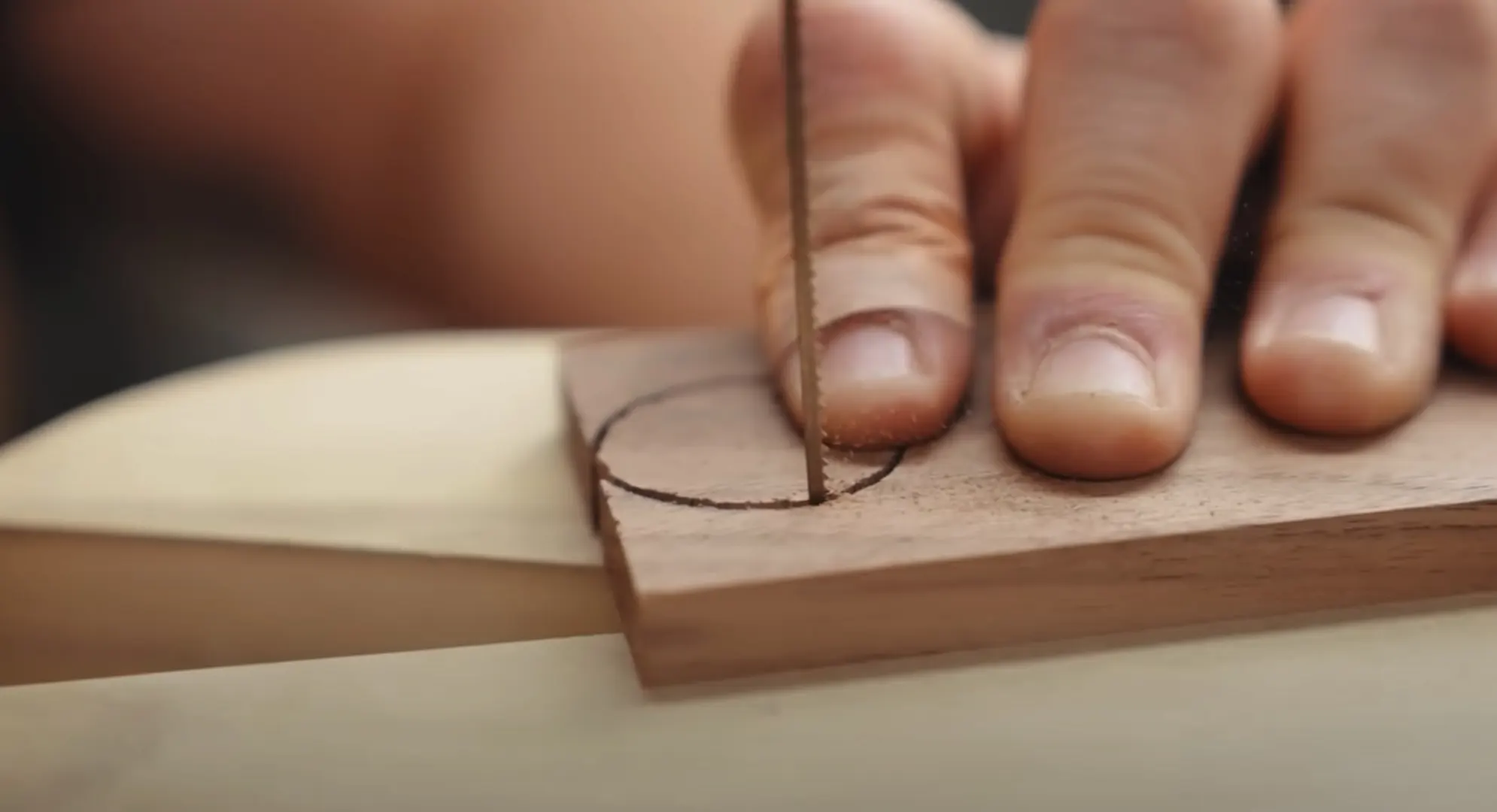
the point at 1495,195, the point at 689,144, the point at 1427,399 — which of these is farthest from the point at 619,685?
Answer: the point at 689,144

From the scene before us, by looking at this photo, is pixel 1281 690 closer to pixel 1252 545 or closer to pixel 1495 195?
pixel 1252 545

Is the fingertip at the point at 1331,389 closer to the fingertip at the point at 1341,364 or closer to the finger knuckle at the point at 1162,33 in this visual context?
the fingertip at the point at 1341,364

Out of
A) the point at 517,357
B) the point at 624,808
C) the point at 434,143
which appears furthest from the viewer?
the point at 434,143

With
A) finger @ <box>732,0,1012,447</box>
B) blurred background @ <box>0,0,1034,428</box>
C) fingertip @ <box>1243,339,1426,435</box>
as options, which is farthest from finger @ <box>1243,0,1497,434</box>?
blurred background @ <box>0,0,1034,428</box>

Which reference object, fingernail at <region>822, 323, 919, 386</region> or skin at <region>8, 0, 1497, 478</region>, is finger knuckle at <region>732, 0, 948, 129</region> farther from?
fingernail at <region>822, 323, 919, 386</region>

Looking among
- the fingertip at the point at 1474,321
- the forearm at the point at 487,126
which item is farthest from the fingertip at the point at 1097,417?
the forearm at the point at 487,126

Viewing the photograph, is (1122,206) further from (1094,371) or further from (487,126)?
(487,126)
